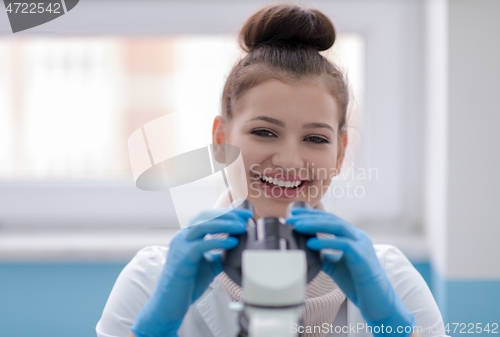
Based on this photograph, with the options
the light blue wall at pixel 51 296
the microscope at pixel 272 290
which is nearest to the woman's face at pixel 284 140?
the microscope at pixel 272 290

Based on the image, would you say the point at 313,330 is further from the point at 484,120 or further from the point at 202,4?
the point at 202,4

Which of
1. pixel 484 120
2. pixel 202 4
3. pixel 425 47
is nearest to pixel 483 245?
pixel 484 120

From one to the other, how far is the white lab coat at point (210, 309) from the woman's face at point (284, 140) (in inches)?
8.9

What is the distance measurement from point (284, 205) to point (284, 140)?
0.13 metres

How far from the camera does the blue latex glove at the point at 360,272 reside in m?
0.50

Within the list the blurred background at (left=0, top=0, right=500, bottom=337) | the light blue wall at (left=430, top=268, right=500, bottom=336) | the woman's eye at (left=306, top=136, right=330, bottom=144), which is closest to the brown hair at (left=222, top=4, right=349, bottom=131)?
the woman's eye at (left=306, top=136, right=330, bottom=144)

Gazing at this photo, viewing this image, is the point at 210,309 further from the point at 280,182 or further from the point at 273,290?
the point at 273,290

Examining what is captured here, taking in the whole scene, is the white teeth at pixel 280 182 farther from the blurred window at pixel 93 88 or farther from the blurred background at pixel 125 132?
the blurred window at pixel 93 88

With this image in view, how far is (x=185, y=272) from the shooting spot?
1.74 ft

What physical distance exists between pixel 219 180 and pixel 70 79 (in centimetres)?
106

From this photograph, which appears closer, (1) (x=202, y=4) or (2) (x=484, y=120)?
(2) (x=484, y=120)

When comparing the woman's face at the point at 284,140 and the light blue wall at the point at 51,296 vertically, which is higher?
the woman's face at the point at 284,140

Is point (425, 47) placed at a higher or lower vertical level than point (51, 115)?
higher

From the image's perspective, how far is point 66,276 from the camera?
4.48 feet
